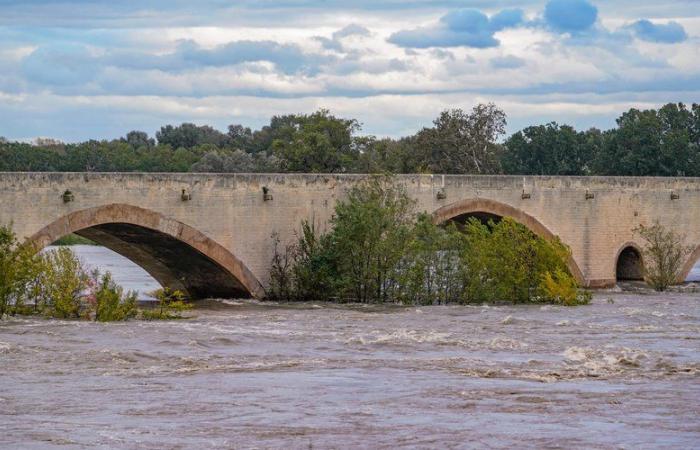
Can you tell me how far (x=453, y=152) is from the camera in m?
53.4

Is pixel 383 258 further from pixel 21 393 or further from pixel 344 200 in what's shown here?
pixel 21 393

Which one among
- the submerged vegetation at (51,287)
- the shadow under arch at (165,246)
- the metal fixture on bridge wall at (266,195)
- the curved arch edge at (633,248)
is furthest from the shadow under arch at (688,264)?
the submerged vegetation at (51,287)

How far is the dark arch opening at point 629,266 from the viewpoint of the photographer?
38.7 meters

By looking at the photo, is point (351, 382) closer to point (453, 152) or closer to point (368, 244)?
point (368, 244)

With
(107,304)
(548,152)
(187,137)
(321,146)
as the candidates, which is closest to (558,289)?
(107,304)

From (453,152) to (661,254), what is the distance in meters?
18.7

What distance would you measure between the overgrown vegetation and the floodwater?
2.33 m

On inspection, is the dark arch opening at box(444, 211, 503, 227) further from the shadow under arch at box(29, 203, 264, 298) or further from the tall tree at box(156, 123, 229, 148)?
the tall tree at box(156, 123, 229, 148)

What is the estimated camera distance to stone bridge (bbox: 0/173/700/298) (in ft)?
81.8

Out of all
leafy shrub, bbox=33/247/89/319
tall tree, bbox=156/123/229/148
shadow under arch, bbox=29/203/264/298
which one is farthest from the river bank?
tall tree, bbox=156/123/229/148

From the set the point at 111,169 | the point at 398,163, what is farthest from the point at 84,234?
the point at 111,169

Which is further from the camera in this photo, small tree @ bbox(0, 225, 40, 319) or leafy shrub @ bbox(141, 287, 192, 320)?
leafy shrub @ bbox(141, 287, 192, 320)

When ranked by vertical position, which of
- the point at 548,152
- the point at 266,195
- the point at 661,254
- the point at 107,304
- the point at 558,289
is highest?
the point at 548,152

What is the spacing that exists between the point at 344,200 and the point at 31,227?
7.93 metres
